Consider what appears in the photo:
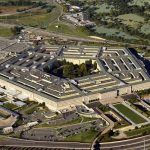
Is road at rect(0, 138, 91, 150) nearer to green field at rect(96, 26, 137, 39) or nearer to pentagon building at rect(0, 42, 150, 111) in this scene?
pentagon building at rect(0, 42, 150, 111)

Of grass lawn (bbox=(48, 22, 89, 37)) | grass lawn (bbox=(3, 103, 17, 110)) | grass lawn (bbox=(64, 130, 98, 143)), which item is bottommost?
grass lawn (bbox=(3, 103, 17, 110))

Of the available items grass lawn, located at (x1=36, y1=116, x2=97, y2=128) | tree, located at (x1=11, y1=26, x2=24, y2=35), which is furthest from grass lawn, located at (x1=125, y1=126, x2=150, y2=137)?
tree, located at (x1=11, y1=26, x2=24, y2=35)

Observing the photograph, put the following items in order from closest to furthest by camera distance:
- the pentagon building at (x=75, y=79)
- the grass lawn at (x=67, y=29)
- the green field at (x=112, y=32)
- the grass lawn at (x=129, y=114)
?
1. the grass lawn at (x=129, y=114)
2. the pentagon building at (x=75, y=79)
3. the green field at (x=112, y=32)
4. the grass lawn at (x=67, y=29)

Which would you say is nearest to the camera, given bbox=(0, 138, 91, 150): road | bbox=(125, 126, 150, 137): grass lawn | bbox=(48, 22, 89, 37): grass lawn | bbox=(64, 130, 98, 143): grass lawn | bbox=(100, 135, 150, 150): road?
bbox=(100, 135, 150, 150): road

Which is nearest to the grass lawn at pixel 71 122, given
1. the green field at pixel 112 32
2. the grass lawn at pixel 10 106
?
the grass lawn at pixel 10 106

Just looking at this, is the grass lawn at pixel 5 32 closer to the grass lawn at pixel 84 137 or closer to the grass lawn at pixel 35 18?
the grass lawn at pixel 35 18

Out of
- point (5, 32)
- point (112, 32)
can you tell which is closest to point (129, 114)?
point (112, 32)
